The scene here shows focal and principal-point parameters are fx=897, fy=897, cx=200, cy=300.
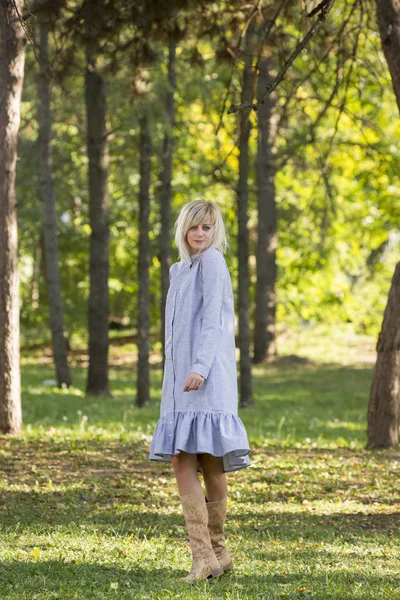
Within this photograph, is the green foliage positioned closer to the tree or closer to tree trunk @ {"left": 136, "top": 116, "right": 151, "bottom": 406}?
tree trunk @ {"left": 136, "top": 116, "right": 151, "bottom": 406}

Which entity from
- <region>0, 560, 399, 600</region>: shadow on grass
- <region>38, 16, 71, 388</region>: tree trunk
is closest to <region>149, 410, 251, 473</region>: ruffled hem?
<region>0, 560, 399, 600</region>: shadow on grass

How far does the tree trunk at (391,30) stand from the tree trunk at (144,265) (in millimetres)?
7574

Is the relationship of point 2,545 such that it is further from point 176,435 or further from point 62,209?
point 62,209

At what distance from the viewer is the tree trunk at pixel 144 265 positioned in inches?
599

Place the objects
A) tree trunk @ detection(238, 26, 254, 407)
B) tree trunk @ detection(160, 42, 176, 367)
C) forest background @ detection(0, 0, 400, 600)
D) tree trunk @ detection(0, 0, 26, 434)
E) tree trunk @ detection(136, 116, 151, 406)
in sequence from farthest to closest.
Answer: tree trunk @ detection(160, 42, 176, 367)
tree trunk @ detection(136, 116, 151, 406)
tree trunk @ detection(238, 26, 254, 407)
tree trunk @ detection(0, 0, 26, 434)
forest background @ detection(0, 0, 400, 600)

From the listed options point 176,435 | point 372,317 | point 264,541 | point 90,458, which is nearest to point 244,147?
point 90,458

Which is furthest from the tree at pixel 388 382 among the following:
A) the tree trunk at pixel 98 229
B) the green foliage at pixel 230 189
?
the tree trunk at pixel 98 229

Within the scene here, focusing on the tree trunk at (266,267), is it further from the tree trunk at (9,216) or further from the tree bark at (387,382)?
the tree trunk at (9,216)

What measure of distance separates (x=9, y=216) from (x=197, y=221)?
510 centimetres

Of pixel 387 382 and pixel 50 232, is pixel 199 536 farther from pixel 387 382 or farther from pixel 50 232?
pixel 50 232

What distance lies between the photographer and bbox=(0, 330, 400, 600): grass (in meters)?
4.93

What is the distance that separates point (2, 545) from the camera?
567cm

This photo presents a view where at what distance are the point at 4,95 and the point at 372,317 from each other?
25.2 meters

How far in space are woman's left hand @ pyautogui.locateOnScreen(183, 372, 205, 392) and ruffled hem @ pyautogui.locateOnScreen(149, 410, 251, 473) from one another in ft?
0.62
